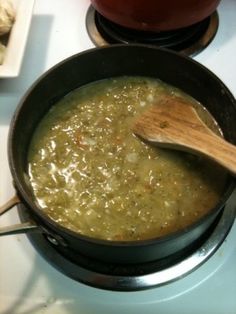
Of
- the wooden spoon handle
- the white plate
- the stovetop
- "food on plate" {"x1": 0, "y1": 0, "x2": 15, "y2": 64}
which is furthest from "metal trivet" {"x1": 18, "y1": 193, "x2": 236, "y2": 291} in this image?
"food on plate" {"x1": 0, "y1": 0, "x2": 15, "y2": 64}

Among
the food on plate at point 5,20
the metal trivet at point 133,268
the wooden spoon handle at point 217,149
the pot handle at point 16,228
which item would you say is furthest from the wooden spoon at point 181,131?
the food on plate at point 5,20

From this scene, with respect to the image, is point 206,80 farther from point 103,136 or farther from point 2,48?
point 2,48

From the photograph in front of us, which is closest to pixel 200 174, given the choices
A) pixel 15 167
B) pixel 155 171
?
pixel 155 171

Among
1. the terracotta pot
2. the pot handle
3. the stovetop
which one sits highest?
the terracotta pot

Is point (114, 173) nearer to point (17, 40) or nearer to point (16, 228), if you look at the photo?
point (16, 228)

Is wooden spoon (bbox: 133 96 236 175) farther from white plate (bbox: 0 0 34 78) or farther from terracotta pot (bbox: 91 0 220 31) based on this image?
white plate (bbox: 0 0 34 78)

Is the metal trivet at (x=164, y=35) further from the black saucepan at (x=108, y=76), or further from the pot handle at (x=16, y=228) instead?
the pot handle at (x=16, y=228)

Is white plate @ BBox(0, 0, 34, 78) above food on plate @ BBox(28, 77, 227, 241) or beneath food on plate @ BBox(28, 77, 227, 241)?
above
